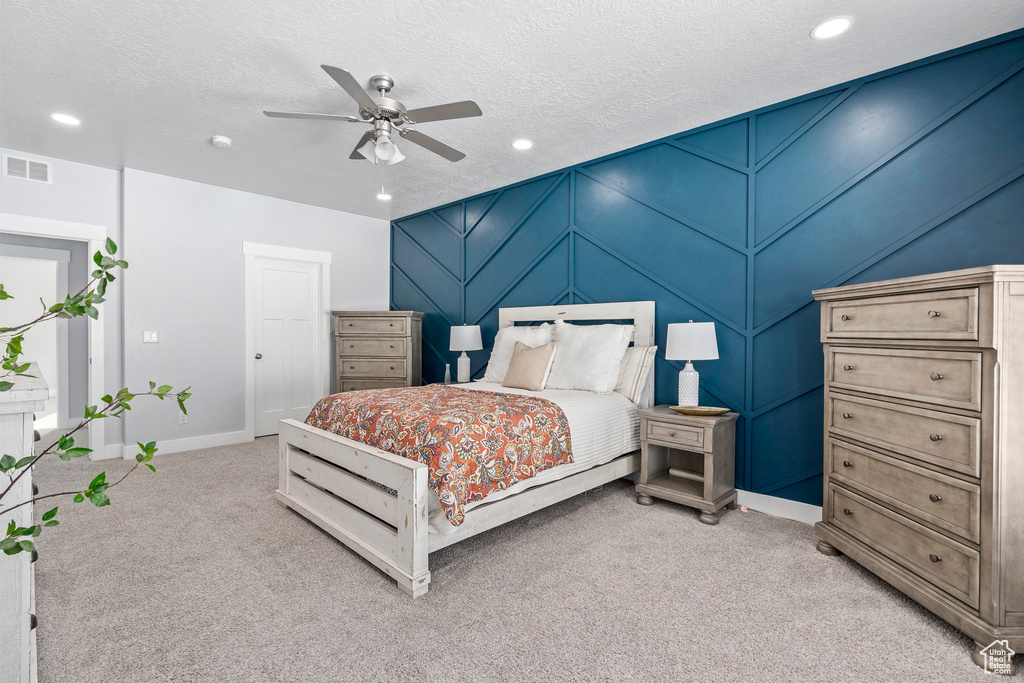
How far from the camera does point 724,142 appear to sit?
3.20m

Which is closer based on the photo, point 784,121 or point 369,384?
point 784,121

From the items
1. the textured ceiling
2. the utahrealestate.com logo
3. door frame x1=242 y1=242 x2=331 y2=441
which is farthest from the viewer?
door frame x1=242 y1=242 x2=331 y2=441

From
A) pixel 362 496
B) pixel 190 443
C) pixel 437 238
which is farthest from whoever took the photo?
pixel 437 238

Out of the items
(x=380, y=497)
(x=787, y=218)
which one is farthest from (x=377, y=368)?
(x=787, y=218)

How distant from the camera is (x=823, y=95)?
2.79 metres

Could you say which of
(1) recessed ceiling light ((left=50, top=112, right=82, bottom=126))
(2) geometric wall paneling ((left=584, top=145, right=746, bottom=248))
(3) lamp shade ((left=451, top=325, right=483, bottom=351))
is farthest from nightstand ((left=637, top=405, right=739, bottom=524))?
(1) recessed ceiling light ((left=50, top=112, right=82, bottom=126))

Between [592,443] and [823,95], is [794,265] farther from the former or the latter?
[592,443]

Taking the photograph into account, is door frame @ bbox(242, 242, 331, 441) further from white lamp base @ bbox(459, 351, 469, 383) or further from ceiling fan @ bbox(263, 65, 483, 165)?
ceiling fan @ bbox(263, 65, 483, 165)

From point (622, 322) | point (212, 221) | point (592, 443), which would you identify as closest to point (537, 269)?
point (622, 322)

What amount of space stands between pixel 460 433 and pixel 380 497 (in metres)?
0.48

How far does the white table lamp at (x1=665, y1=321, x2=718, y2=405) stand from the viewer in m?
2.95

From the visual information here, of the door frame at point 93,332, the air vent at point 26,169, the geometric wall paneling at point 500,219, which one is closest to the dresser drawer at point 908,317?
the geometric wall paneling at point 500,219

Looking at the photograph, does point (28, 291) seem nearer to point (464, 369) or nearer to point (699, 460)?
point (464, 369)

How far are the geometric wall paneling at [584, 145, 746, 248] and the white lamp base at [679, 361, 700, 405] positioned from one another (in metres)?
0.87
